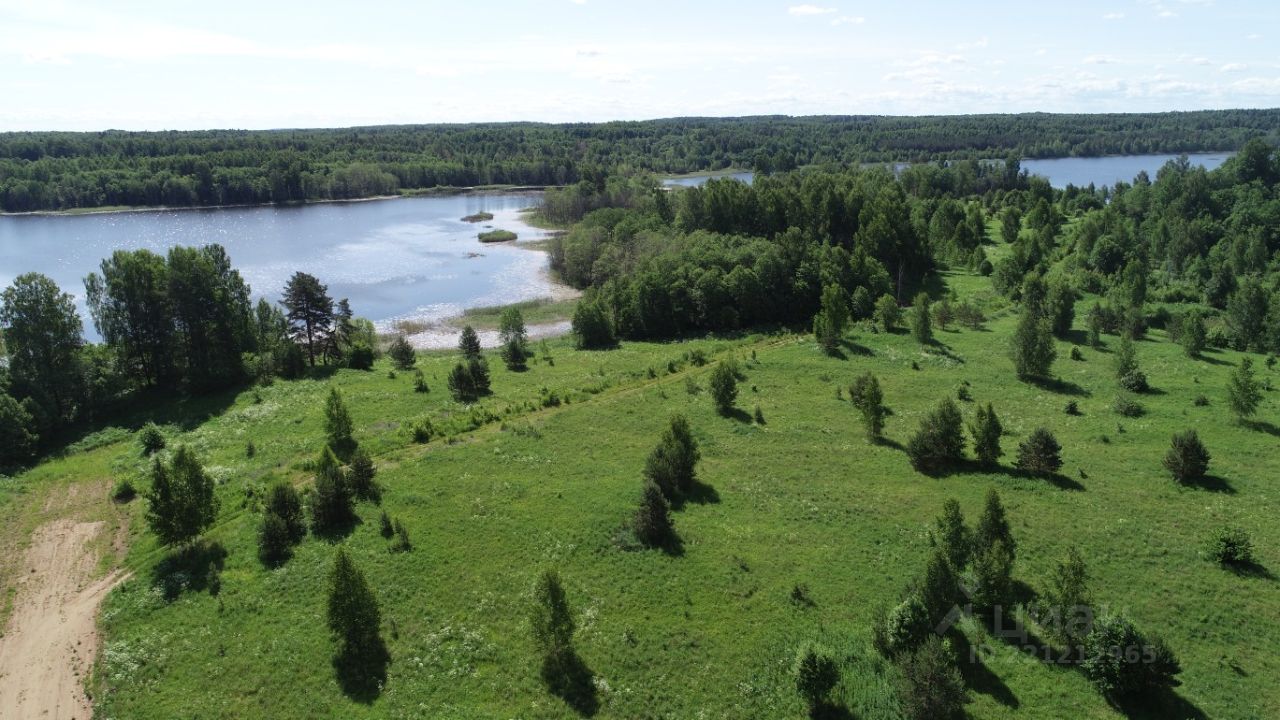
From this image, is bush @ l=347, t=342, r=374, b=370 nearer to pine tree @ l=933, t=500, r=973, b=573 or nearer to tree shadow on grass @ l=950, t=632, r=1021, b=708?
pine tree @ l=933, t=500, r=973, b=573

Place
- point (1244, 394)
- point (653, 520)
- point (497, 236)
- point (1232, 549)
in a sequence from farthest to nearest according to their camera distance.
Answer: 1. point (497, 236)
2. point (1244, 394)
3. point (653, 520)
4. point (1232, 549)

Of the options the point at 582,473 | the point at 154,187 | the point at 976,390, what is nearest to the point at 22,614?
the point at 582,473

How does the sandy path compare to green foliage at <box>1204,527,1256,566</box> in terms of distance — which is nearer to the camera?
the sandy path

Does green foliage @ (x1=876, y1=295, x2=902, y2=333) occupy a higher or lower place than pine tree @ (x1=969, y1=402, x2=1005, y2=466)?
higher

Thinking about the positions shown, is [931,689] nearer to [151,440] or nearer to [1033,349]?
[1033,349]

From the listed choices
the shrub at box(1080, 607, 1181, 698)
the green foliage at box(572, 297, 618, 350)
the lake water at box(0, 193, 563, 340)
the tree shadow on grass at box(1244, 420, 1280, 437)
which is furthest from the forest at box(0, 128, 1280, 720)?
the lake water at box(0, 193, 563, 340)

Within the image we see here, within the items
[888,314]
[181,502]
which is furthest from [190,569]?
[888,314]
